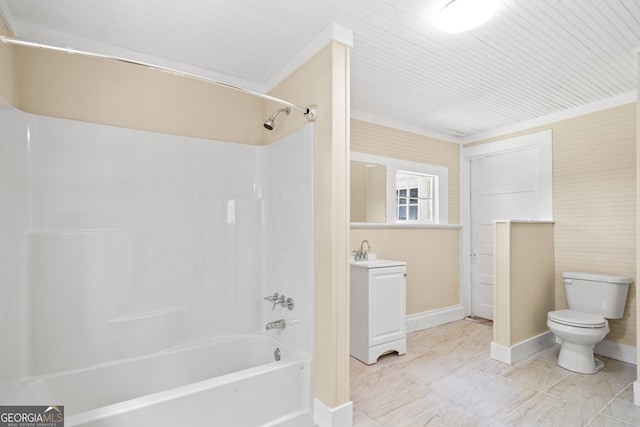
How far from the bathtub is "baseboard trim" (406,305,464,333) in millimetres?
1981

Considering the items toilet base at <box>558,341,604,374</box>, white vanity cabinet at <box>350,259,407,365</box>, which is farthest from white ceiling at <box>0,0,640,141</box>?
toilet base at <box>558,341,604,374</box>

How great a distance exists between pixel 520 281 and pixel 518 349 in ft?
2.08

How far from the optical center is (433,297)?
3.97m

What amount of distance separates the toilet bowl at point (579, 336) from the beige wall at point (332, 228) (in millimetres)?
2075

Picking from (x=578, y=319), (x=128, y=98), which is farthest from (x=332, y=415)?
(x=128, y=98)

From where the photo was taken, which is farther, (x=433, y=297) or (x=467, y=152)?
(x=467, y=152)

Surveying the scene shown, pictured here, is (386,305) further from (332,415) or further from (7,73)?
(7,73)

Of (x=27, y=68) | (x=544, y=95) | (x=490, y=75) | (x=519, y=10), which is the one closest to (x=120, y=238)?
(x=27, y=68)

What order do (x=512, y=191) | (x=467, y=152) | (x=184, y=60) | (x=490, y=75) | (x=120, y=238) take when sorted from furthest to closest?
1. (x=467, y=152)
2. (x=512, y=191)
3. (x=490, y=75)
4. (x=184, y=60)
5. (x=120, y=238)

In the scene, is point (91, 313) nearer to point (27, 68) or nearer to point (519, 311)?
point (27, 68)

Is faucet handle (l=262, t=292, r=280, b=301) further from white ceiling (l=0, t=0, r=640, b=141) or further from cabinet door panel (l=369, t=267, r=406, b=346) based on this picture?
white ceiling (l=0, t=0, r=640, b=141)

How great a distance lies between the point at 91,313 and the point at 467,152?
177 inches

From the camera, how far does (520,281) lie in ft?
9.98

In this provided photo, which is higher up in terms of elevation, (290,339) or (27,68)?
(27,68)
